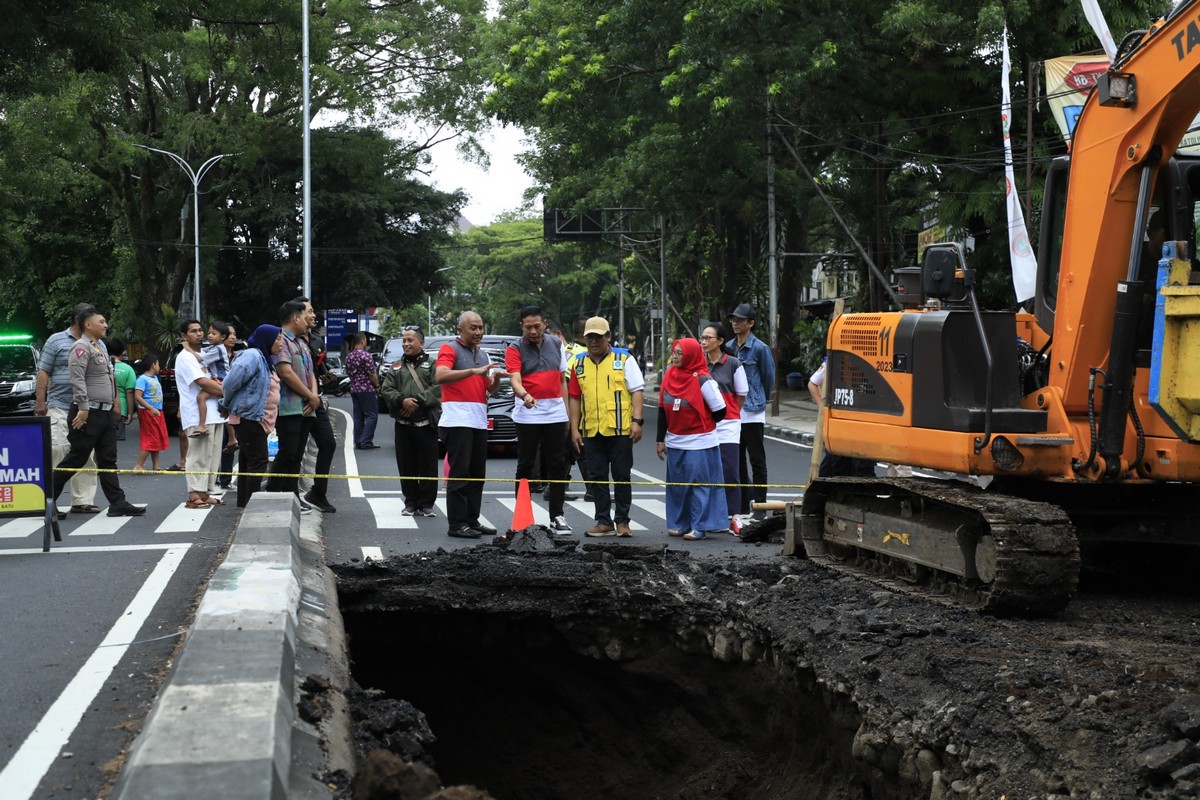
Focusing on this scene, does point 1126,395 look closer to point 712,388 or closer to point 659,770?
point 659,770

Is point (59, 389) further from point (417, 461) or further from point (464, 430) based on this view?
point (464, 430)

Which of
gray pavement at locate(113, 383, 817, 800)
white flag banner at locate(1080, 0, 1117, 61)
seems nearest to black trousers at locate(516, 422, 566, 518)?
gray pavement at locate(113, 383, 817, 800)

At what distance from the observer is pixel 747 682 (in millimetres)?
7484

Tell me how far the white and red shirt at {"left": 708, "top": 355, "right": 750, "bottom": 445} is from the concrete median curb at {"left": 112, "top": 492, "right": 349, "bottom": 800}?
4643mm

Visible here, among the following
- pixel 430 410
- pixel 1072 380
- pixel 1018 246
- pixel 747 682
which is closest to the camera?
pixel 1072 380

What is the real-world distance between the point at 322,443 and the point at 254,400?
928mm

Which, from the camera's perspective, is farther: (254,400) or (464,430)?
(254,400)

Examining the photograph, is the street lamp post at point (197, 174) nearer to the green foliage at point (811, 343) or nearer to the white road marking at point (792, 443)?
the green foliage at point (811, 343)

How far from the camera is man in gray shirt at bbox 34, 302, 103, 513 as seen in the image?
476 inches

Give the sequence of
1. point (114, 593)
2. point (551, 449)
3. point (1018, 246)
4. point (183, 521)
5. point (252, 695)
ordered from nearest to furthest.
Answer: point (252, 695), point (114, 593), point (551, 449), point (183, 521), point (1018, 246)

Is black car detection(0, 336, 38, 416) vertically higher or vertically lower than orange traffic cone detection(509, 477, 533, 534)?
higher

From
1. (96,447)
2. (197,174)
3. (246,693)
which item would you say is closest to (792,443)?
(96,447)

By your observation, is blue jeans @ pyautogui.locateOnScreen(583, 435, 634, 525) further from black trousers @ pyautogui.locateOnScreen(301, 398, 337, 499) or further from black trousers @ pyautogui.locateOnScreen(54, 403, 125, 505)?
black trousers @ pyautogui.locateOnScreen(54, 403, 125, 505)

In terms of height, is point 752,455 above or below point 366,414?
above
